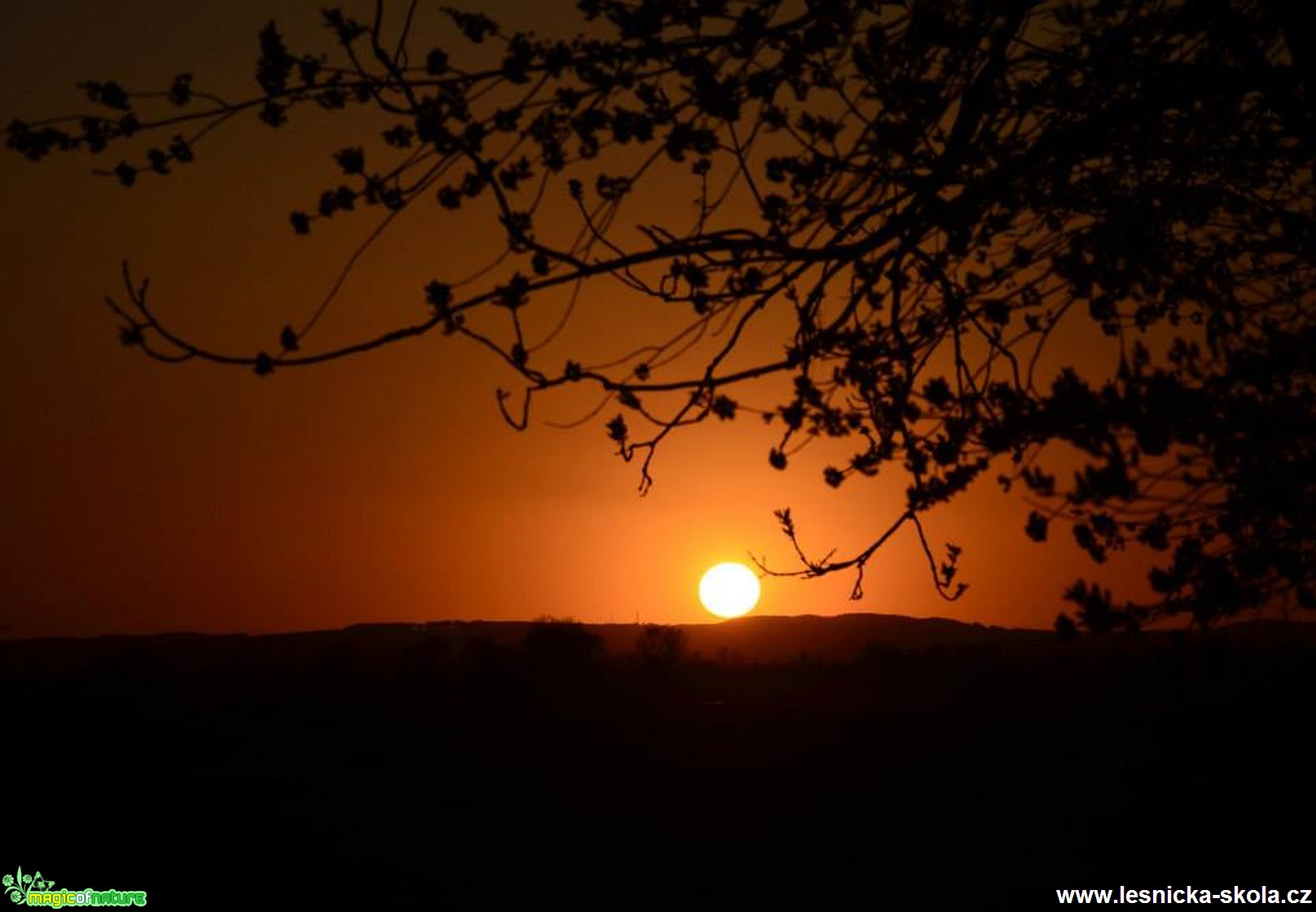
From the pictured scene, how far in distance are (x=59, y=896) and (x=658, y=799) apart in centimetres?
456

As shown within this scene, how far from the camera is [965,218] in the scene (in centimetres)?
543

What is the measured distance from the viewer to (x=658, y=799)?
9.81 meters

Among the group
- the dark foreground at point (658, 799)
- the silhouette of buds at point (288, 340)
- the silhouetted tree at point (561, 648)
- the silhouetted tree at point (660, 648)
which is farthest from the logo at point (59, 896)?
the silhouetted tree at point (660, 648)

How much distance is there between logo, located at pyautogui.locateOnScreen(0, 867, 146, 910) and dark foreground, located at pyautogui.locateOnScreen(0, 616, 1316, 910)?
105 millimetres

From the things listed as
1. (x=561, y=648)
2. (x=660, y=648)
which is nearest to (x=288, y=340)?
(x=561, y=648)

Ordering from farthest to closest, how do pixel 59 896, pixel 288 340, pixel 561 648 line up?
pixel 561 648 → pixel 59 896 → pixel 288 340

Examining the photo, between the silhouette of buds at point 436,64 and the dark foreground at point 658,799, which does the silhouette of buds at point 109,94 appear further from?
the dark foreground at point 658,799

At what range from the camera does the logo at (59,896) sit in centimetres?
692

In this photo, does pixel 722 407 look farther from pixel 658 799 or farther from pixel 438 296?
pixel 658 799

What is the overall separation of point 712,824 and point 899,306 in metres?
4.88

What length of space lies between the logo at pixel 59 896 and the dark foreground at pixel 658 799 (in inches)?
4.1

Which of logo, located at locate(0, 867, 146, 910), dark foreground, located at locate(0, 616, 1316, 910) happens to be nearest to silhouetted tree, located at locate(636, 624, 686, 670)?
dark foreground, located at locate(0, 616, 1316, 910)

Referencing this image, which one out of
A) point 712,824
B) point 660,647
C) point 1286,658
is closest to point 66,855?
point 712,824

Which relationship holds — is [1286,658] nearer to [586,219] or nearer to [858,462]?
[858,462]
